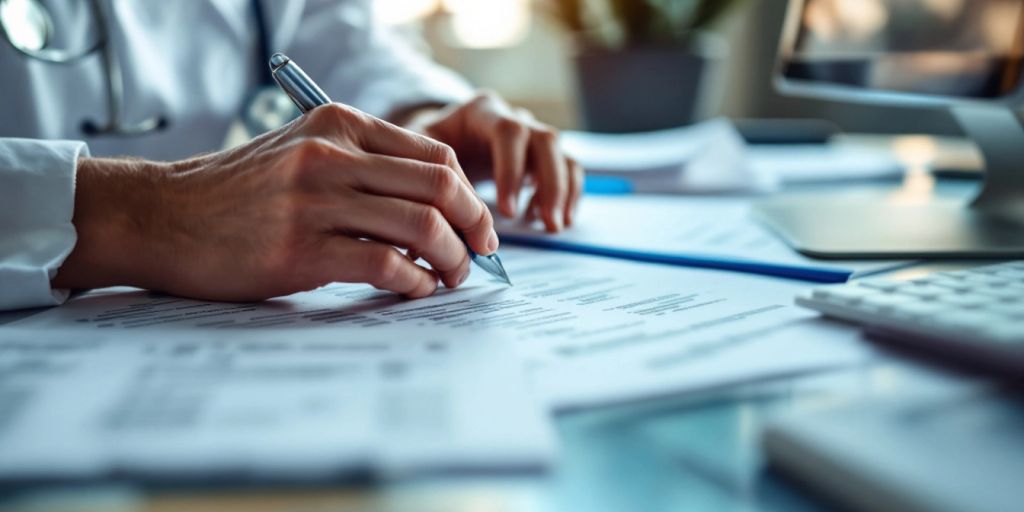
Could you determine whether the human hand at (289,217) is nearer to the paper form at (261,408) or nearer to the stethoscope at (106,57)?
the paper form at (261,408)

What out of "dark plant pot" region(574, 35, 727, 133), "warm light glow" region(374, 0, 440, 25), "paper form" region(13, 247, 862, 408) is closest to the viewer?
"paper form" region(13, 247, 862, 408)

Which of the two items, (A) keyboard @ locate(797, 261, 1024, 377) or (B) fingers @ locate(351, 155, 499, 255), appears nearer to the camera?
(A) keyboard @ locate(797, 261, 1024, 377)

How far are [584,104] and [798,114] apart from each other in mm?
802

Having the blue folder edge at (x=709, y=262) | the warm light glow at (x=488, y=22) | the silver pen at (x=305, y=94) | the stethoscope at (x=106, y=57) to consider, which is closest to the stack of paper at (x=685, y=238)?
the blue folder edge at (x=709, y=262)

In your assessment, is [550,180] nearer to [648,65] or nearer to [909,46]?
[909,46]

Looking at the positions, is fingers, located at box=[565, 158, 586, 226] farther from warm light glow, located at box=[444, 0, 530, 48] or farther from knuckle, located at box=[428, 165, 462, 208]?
warm light glow, located at box=[444, 0, 530, 48]

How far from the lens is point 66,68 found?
0.75 m

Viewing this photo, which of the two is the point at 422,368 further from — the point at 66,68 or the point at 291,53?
the point at 291,53

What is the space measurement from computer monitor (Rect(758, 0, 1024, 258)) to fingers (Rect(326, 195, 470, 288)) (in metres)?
0.28

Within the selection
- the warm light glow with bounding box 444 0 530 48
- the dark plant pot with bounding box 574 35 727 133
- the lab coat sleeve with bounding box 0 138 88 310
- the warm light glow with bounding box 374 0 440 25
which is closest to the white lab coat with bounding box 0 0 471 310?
the lab coat sleeve with bounding box 0 138 88 310

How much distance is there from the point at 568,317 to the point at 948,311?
0.56ft

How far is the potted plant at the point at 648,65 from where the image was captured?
1299 mm

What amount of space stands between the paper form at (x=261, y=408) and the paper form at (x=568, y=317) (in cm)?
2

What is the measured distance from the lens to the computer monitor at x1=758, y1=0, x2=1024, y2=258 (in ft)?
1.97
